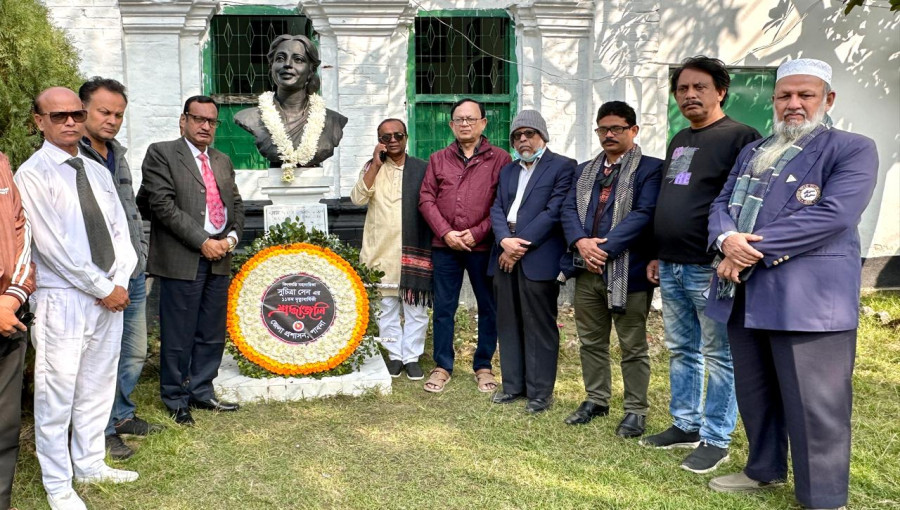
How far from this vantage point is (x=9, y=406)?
121 inches

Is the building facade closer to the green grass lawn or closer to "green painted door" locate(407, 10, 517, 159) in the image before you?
"green painted door" locate(407, 10, 517, 159)

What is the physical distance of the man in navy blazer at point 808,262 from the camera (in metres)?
3.16

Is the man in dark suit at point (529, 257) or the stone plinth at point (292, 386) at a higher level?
the man in dark suit at point (529, 257)

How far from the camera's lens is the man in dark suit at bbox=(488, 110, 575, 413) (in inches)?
185

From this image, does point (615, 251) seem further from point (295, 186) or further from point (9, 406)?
point (9, 406)

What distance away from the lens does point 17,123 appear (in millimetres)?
3873

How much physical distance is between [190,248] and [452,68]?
4.15 m

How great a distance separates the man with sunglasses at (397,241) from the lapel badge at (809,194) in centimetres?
278

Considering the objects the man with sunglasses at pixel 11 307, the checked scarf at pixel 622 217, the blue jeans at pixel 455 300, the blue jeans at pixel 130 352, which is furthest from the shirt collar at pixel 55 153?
the checked scarf at pixel 622 217

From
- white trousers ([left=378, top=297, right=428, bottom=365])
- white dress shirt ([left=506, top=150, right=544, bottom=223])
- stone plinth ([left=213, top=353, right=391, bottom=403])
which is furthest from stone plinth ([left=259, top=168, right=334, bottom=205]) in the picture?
white dress shirt ([left=506, top=150, right=544, bottom=223])

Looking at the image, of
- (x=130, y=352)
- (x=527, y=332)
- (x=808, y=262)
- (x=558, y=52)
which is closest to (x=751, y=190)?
(x=808, y=262)

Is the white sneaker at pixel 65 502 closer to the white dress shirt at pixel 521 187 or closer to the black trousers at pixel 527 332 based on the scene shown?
the black trousers at pixel 527 332

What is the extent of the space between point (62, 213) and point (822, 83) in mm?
3413

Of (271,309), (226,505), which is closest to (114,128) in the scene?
(271,309)
